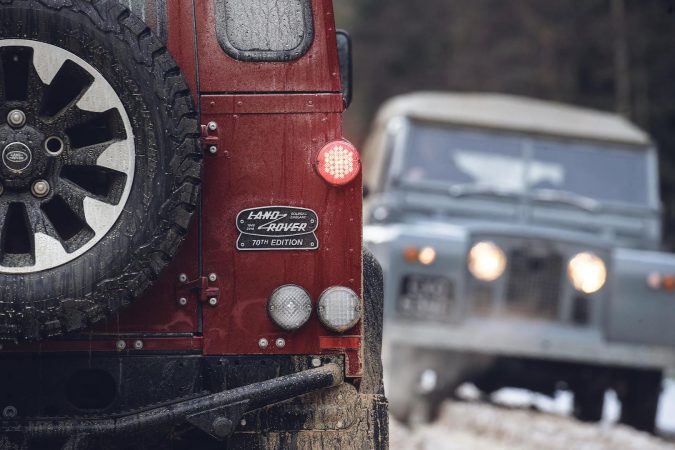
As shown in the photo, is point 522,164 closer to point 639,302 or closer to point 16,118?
point 639,302

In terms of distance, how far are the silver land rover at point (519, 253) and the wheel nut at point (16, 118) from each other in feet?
16.9

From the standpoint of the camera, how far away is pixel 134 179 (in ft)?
11.4

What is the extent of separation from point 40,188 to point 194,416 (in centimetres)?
80

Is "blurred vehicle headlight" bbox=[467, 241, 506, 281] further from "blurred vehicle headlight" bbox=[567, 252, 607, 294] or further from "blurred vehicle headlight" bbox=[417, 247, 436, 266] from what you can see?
"blurred vehicle headlight" bbox=[567, 252, 607, 294]

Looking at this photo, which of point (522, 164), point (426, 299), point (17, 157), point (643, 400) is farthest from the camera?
point (522, 164)

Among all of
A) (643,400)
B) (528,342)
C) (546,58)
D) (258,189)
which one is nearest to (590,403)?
(643,400)

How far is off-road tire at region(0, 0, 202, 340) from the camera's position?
337 cm

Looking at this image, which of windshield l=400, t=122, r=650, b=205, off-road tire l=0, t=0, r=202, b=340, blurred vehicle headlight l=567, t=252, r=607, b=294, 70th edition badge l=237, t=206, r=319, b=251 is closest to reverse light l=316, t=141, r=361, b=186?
70th edition badge l=237, t=206, r=319, b=251

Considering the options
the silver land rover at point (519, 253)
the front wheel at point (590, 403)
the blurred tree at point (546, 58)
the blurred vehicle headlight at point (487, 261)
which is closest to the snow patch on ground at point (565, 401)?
the front wheel at point (590, 403)

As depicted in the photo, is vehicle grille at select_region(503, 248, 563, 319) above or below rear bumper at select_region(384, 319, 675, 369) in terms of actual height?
above

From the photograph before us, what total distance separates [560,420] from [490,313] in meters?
0.94

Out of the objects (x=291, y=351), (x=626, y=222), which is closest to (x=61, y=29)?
(x=291, y=351)

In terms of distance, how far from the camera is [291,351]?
3.82 metres

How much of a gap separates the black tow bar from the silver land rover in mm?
4721
